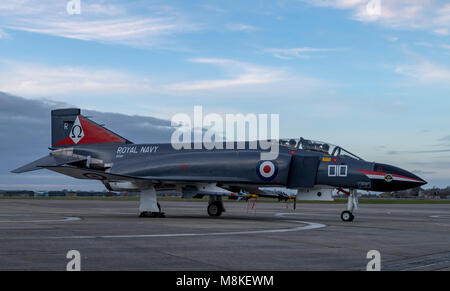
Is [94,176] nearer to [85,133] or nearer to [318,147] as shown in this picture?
[85,133]

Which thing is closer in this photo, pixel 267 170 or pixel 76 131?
pixel 267 170

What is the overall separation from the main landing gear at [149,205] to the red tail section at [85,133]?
4960mm

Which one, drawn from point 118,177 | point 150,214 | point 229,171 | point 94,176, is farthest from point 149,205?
point 229,171

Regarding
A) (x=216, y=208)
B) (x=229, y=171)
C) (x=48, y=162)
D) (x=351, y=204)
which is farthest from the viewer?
(x=48, y=162)

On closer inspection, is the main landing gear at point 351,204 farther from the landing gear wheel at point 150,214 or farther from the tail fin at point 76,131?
the tail fin at point 76,131

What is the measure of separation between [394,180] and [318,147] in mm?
3150

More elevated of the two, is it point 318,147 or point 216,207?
point 318,147

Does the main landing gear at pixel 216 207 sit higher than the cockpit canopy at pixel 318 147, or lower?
lower

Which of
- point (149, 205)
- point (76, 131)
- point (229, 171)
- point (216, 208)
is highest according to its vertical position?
point (76, 131)

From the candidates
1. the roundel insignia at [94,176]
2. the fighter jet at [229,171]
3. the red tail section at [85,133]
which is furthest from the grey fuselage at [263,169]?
the red tail section at [85,133]

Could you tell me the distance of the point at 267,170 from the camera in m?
19.6

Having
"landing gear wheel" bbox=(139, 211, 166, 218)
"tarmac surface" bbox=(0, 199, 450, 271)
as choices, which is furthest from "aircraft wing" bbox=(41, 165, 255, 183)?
"tarmac surface" bbox=(0, 199, 450, 271)

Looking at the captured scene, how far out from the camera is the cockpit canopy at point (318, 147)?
19312 millimetres
